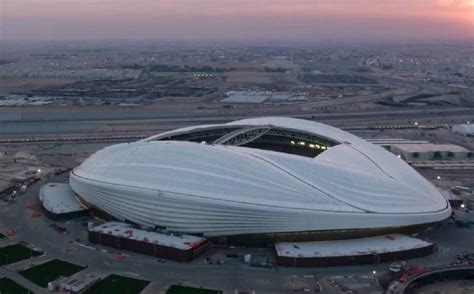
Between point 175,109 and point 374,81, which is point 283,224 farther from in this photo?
point 374,81

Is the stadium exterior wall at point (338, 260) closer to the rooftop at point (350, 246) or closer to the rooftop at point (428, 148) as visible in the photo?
the rooftop at point (350, 246)

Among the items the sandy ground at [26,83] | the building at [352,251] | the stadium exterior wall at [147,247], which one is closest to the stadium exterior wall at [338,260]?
the building at [352,251]

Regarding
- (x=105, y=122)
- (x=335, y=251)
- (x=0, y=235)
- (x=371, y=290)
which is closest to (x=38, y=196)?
(x=0, y=235)

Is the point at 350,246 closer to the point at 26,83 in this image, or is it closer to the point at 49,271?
the point at 49,271

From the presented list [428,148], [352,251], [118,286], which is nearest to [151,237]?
[118,286]

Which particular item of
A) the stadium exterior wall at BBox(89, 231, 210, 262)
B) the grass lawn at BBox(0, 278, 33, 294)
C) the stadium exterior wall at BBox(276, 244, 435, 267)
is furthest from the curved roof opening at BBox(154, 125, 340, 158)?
the grass lawn at BBox(0, 278, 33, 294)
